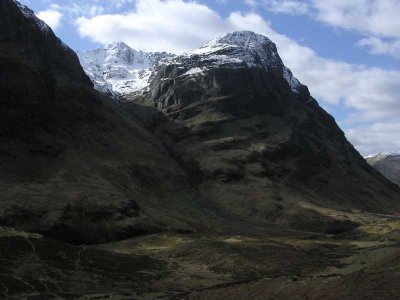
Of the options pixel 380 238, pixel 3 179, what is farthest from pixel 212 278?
pixel 3 179

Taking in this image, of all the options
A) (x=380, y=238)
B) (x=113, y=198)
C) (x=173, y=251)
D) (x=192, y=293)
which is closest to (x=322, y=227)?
(x=380, y=238)

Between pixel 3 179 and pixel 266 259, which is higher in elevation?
pixel 3 179

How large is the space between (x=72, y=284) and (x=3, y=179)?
9526 centimetres

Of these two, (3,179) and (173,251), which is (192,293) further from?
(3,179)

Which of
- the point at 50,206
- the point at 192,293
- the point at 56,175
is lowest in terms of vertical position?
the point at 192,293

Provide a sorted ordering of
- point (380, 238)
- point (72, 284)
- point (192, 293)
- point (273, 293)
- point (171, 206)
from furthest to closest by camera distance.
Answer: point (171, 206), point (380, 238), point (72, 284), point (192, 293), point (273, 293)

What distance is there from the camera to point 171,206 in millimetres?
194375

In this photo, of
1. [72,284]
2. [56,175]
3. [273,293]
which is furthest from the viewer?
[56,175]

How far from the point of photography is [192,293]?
2891 inches

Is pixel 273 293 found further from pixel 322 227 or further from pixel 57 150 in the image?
pixel 57 150

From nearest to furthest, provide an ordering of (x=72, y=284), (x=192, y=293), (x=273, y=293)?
1. (x=273, y=293)
2. (x=192, y=293)
3. (x=72, y=284)

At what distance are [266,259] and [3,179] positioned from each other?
94.5 m

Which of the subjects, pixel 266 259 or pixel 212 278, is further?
pixel 266 259

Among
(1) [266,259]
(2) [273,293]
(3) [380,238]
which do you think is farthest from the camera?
(3) [380,238]
